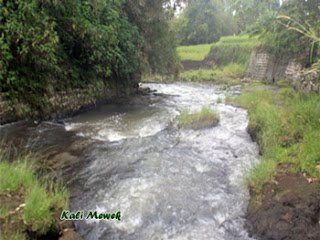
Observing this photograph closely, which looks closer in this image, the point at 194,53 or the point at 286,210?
the point at 286,210

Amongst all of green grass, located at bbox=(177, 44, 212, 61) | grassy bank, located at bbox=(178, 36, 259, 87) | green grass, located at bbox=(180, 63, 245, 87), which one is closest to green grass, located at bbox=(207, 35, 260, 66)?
grassy bank, located at bbox=(178, 36, 259, 87)

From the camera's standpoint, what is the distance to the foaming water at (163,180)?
12.4 ft

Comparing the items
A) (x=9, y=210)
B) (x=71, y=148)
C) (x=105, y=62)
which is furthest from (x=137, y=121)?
(x=9, y=210)

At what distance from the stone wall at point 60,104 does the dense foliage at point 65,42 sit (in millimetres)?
241

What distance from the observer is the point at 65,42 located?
28.2 feet

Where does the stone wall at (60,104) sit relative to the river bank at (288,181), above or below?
above

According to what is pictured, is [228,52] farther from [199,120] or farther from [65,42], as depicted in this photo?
[65,42]

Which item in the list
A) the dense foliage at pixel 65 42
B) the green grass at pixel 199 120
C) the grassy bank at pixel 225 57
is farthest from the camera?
the grassy bank at pixel 225 57

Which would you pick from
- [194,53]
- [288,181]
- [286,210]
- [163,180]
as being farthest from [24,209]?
[194,53]

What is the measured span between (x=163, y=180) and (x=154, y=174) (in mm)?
285

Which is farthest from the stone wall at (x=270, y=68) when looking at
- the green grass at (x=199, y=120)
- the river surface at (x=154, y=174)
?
the river surface at (x=154, y=174)

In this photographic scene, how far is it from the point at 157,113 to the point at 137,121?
61.5 inches

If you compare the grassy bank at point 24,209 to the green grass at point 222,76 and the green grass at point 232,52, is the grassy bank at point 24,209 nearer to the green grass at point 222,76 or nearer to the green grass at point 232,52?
the green grass at point 222,76

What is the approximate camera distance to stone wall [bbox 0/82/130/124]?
6.70 m
